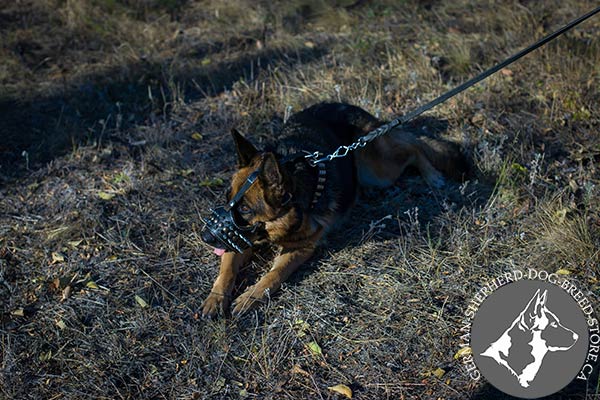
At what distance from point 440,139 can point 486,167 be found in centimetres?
74

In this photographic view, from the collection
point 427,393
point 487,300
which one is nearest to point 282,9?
point 487,300

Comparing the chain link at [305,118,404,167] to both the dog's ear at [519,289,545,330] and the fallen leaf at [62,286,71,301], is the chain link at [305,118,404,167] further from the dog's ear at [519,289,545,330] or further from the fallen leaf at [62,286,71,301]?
the fallen leaf at [62,286,71,301]

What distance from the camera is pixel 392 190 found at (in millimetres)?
5465

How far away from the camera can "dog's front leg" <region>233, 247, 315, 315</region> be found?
4.06m

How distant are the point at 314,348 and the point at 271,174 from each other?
1.25 m

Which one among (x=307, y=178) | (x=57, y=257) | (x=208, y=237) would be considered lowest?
(x=57, y=257)

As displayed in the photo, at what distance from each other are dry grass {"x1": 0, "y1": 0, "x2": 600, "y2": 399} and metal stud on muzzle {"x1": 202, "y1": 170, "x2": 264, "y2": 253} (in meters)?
0.50

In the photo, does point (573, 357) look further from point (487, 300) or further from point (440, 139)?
point (440, 139)

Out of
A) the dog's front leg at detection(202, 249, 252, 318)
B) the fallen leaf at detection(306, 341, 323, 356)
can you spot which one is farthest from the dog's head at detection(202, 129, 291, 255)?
the fallen leaf at detection(306, 341, 323, 356)

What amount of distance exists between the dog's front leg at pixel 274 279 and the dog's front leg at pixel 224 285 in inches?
3.9

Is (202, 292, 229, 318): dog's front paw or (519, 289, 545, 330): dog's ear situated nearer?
(519, 289, 545, 330): dog's ear

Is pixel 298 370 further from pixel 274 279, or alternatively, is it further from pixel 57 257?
pixel 57 257

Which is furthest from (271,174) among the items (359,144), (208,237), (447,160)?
(447,160)

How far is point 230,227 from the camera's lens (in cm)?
401
